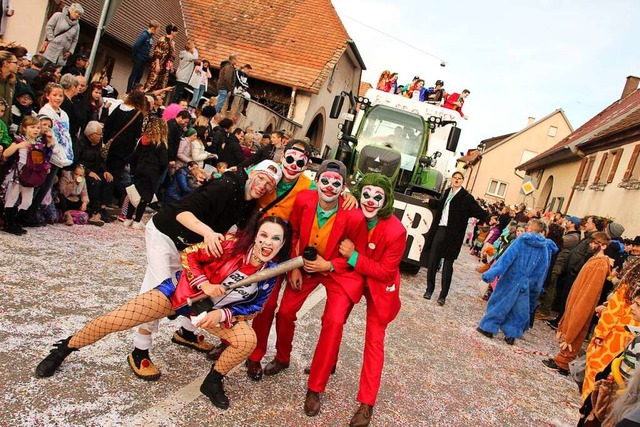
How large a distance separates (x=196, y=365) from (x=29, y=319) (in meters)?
1.28

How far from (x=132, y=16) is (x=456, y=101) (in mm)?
9853

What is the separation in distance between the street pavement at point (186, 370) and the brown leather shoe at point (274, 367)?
0.20 ft

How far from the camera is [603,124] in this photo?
77.2ft

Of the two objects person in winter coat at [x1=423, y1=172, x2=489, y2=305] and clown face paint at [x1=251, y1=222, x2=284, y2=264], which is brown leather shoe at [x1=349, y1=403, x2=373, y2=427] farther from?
person in winter coat at [x1=423, y1=172, x2=489, y2=305]

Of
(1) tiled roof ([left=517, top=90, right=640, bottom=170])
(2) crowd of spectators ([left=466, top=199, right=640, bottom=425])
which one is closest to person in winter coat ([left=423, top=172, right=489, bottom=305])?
(2) crowd of spectators ([left=466, top=199, right=640, bottom=425])

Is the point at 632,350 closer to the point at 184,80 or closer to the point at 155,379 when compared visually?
the point at 155,379

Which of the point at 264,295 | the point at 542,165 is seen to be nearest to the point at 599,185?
the point at 542,165

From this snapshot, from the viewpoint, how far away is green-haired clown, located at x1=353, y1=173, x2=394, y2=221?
13.0 feet

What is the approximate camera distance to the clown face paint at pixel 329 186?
386 cm

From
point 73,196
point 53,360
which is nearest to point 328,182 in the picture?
point 53,360

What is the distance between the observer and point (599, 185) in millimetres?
18297

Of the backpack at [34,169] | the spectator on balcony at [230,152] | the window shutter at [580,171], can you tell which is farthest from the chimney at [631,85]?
the backpack at [34,169]

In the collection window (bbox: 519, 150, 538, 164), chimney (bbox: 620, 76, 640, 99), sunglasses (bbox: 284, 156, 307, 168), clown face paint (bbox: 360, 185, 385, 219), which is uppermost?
chimney (bbox: 620, 76, 640, 99)

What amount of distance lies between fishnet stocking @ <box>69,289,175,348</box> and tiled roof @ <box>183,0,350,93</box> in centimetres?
1828
